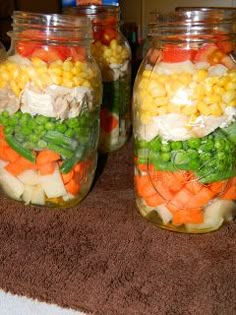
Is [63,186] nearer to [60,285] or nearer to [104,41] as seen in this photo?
[60,285]

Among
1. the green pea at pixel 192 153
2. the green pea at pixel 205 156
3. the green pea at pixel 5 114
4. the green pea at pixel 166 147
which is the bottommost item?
the green pea at pixel 205 156

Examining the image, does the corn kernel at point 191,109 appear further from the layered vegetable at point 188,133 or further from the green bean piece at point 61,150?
the green bean piece at point 61,150

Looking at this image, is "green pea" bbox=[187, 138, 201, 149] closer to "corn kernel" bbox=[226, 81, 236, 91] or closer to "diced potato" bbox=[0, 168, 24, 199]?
"corn kernel" bbox=[226, 81, 236, 91]

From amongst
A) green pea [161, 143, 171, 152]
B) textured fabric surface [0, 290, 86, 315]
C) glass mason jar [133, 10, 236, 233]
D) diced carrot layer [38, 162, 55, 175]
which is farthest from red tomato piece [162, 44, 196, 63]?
textured fabric surface [0, 290, 86, 315]

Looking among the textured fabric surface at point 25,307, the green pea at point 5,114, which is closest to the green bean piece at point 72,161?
the green pea at point 5,114

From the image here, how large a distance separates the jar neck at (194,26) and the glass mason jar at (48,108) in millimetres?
111

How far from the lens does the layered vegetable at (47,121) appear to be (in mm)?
609

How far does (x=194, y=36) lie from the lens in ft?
1.90

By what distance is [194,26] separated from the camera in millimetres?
573

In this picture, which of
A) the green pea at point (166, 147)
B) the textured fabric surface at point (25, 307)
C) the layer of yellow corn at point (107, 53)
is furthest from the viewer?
the layer of yellow corn at point (107, 53)

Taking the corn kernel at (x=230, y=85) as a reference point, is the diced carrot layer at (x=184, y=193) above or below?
below

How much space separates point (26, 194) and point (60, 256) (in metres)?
0.15

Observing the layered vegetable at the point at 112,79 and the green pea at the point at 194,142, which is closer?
the green pea at the point at 194,142

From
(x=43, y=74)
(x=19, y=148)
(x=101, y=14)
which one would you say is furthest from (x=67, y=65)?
(x=101, y=14)
